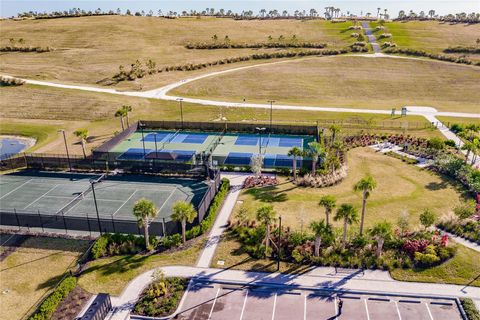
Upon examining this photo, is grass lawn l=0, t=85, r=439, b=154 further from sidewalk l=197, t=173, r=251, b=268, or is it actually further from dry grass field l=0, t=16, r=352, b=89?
sidewalk l=197, t=173, r=251, b=268

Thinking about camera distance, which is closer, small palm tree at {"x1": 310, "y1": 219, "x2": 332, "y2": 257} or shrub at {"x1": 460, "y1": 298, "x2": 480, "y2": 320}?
shrub at {"x1": 460, "y1": 298, "x2": 480, "y2": 320}

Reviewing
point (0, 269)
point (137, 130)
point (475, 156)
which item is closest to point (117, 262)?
point (0, 269)

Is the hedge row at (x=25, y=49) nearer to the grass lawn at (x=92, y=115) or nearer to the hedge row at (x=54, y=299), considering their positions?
the grass lawn at (x=92, y=115)

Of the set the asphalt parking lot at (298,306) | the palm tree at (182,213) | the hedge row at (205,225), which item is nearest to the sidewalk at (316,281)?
the asphalt parking lot at (298,306)

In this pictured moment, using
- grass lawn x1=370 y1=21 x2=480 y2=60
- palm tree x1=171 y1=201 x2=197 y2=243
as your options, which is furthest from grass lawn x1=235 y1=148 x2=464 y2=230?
grass lawn x1=370 y1=21 x2=480 y2=60

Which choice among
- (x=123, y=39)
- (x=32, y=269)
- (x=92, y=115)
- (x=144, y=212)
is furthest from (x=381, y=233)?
(x=123, y=39)

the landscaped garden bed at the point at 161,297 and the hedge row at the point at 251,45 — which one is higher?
the hedge row at the point at 251,45

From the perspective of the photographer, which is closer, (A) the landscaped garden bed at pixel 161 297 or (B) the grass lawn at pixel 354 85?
(A) the landscaped garden bed at pixel 161 297
